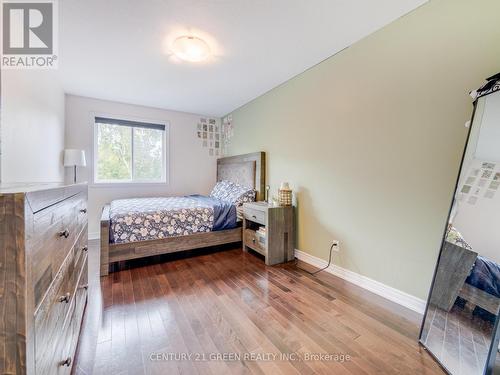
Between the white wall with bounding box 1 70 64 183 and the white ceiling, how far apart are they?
0.41 meters

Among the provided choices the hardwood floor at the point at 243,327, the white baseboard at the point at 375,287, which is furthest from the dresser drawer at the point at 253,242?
the white baseboard at the point at 375,287

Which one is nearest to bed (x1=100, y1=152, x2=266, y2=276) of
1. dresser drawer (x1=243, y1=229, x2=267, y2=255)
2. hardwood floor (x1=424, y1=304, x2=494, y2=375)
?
dresser drawer (x1=243, y1=229, x2=267, y2=255)

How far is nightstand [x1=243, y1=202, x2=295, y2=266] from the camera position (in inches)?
103

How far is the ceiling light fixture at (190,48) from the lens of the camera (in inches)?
82.1

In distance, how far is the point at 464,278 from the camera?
1302 millimetres

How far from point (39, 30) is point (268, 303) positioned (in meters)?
3.17

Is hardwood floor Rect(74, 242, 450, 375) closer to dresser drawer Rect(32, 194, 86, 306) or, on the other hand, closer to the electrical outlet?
the electrical outlet

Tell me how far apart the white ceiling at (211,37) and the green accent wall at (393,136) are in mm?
256

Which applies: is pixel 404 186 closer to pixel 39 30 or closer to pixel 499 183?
pixel 499 183

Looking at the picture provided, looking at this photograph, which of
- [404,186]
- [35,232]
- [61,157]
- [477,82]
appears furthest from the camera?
[61,157]

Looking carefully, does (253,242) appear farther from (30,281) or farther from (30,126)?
(30,126)

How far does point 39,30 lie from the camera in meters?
1.97

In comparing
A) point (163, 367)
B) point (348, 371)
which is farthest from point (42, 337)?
point (348, 371)

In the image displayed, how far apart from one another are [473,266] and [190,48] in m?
2.78
